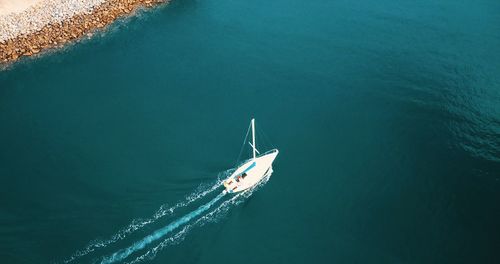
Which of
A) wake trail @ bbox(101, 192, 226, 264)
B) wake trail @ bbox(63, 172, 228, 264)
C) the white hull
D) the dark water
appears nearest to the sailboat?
the white hull

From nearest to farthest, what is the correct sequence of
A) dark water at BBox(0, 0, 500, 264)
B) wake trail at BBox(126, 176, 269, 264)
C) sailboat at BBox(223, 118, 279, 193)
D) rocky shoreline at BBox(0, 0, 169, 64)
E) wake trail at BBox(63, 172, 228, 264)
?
wake trail at BBox(63, 172, 228, 264) < wake trail at BBox(126, 176, 269, 264) < dark water at BBox(0, 0, 500, 264) < sailboat at BBox(223, 118, 279, 193) < rocky shoreline at BBox(0, 0, 169, 64)

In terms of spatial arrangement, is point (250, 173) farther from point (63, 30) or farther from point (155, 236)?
point (63, 30)

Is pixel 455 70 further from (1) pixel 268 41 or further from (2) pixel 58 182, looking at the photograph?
(2) pixel 58 182

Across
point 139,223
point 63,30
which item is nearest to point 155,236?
point 139,223

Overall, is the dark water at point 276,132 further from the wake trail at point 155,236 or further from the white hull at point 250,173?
the white hull at point 250,173

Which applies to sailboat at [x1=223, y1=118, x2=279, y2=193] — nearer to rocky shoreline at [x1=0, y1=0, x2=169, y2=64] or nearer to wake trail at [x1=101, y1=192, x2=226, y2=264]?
wake trail at [x1=101, y1=192, x2=226, y2=264]

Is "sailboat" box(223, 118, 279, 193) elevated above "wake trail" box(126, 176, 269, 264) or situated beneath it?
elevated above

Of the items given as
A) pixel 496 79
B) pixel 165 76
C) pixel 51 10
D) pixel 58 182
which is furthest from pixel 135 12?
pixel 496 79
